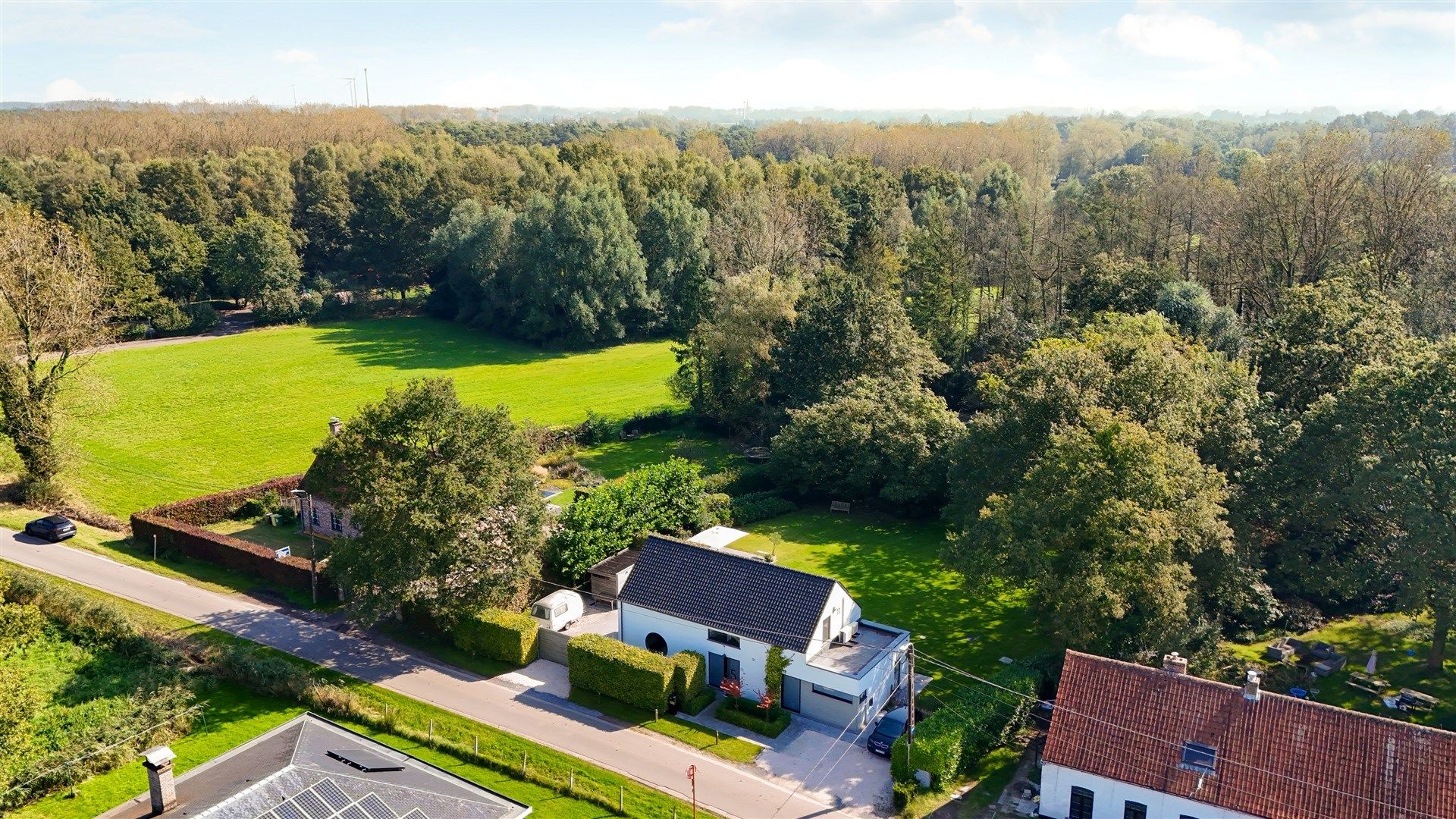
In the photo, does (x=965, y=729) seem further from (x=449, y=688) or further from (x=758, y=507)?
(x=758, y=507)

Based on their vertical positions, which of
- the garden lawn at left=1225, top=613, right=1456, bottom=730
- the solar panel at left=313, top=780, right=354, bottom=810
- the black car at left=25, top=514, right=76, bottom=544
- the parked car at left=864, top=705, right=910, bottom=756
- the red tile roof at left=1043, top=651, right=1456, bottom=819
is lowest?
the parked car at left=864, top=705, right=910, bottom=756

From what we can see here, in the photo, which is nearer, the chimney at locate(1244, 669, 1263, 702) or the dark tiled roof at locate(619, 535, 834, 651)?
the chimney at locate(1244, 669, 1263, 702)

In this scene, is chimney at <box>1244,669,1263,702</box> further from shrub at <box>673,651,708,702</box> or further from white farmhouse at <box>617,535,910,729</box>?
shrub at <box>673,651,708,702</box>

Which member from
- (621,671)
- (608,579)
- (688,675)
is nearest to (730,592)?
(688,675)

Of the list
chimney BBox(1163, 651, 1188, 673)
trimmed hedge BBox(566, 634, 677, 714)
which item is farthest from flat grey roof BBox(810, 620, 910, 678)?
chimney BBox(1163, 651, 1188, 673)

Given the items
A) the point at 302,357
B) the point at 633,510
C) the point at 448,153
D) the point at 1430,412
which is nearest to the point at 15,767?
the point at 633,510

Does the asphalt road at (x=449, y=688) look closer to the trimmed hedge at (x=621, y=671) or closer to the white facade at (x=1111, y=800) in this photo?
the trimmed hedge at (x=621, y=671)
